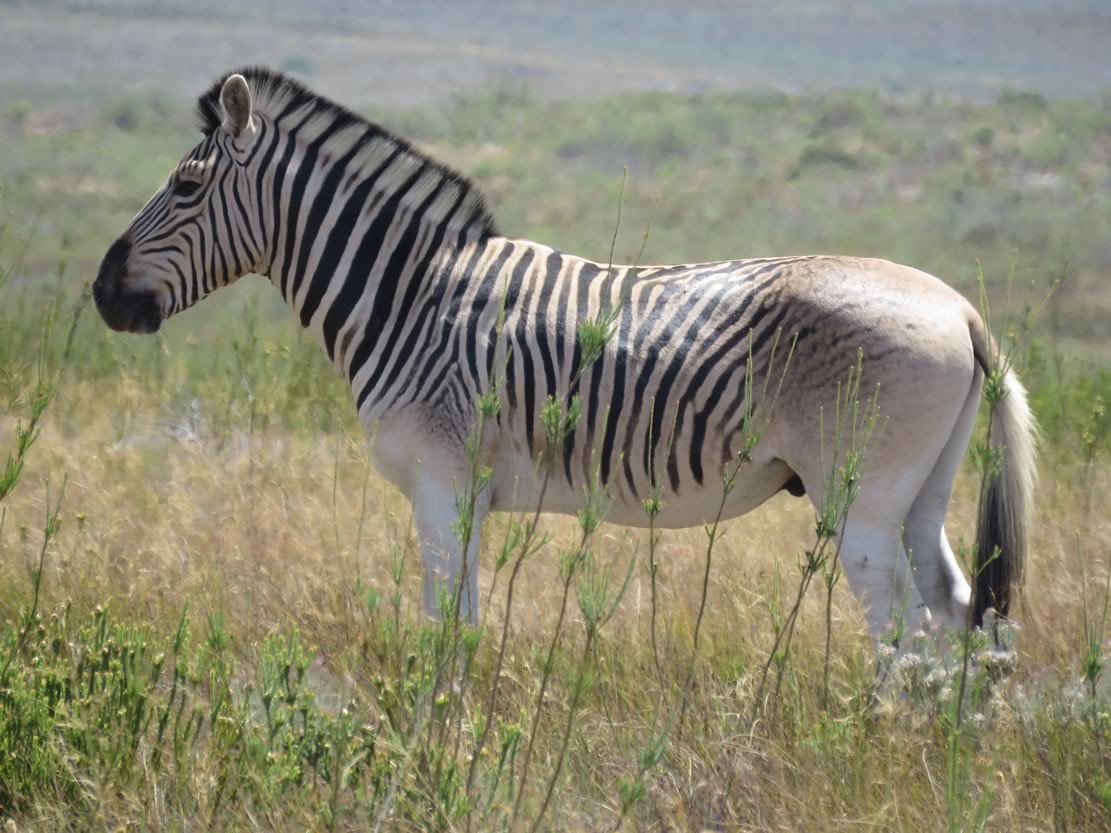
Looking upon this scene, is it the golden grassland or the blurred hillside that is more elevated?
the blurred hillside

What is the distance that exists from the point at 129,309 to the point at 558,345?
1542mm

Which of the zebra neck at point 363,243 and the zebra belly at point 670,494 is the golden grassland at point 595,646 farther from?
the zebra neck at point 363,243

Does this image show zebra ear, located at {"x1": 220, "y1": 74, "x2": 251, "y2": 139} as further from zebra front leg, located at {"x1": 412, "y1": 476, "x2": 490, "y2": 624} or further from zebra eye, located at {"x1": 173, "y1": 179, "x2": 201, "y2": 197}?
zebra front leg, located at {"x1": 412, "y1": 476, "x2": 490, "y2": 624}

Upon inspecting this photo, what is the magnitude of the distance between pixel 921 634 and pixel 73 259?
17.5 meters

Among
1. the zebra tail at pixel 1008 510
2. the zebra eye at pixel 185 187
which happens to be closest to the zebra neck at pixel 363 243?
the zebra eye at pixel 185 187

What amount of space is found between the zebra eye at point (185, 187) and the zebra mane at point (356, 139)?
199 mm

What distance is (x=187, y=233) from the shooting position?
16.6ft

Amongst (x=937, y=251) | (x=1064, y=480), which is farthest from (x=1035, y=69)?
(x=1064, y=480)

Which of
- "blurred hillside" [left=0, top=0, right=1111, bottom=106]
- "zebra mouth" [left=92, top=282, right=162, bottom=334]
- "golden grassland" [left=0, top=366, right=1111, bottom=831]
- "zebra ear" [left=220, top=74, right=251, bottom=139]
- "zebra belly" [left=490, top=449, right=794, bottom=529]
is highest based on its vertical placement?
"blurred hillside" [left=0, top=0, right=1111, bottom=106]

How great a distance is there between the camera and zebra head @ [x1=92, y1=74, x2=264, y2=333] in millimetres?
5086

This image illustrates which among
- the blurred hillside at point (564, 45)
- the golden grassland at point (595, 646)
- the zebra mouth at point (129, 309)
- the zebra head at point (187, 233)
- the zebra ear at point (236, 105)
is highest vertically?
the blurred hillside at point (564, 45)

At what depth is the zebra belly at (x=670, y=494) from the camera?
466 centimetres

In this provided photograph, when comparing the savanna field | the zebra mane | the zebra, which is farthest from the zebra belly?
the zebra mane

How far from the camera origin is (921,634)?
3.76 m
